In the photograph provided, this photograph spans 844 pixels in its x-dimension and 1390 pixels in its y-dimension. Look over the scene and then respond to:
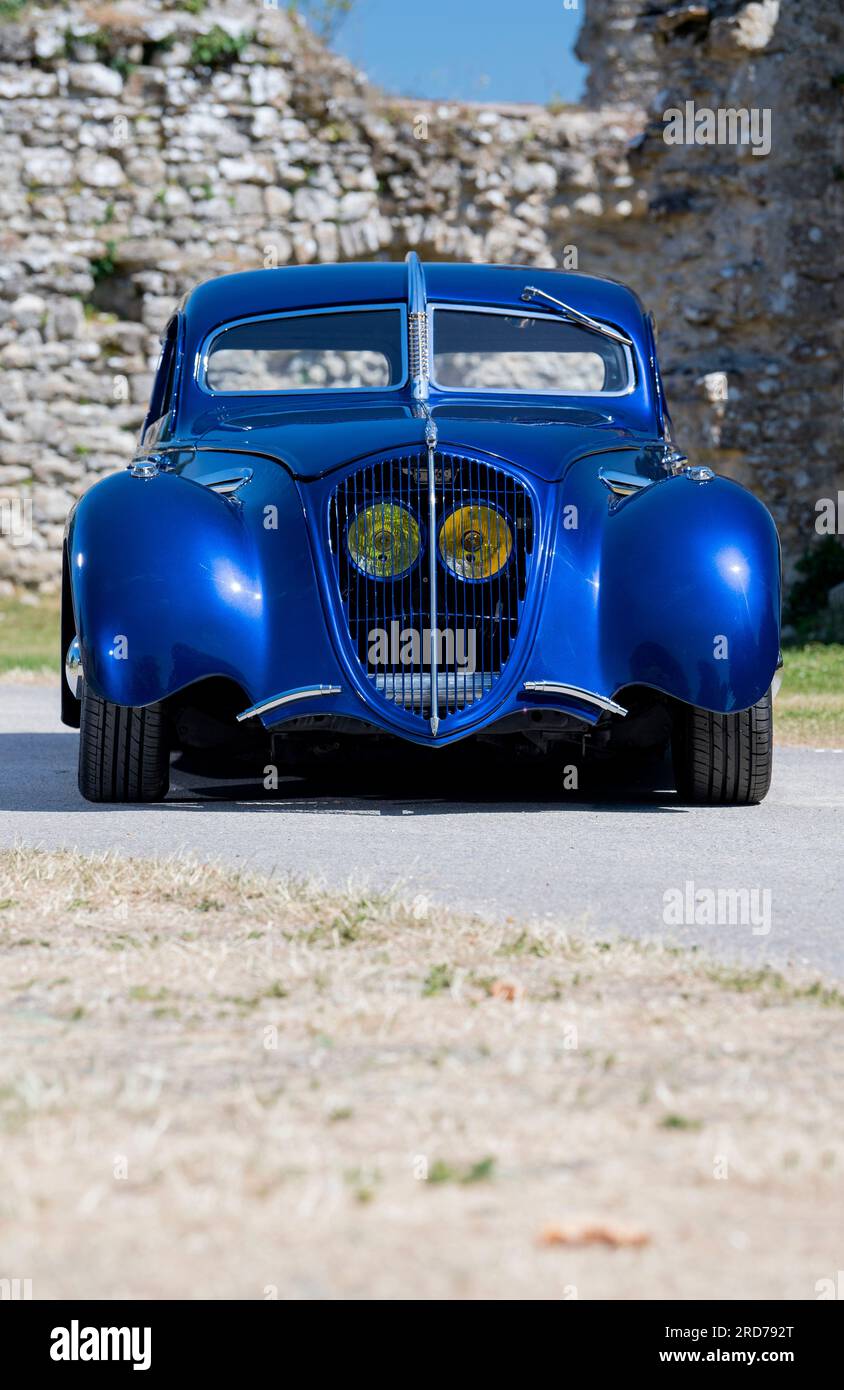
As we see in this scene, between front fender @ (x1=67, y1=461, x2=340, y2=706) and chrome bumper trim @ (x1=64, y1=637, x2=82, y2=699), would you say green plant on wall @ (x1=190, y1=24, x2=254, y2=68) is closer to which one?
chrome bumper trim @ (x1=64, y1=637, x2=82, y2=699)

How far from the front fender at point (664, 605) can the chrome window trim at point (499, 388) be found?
1245mm

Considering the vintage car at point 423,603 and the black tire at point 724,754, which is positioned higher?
the vintage car at point 423,603

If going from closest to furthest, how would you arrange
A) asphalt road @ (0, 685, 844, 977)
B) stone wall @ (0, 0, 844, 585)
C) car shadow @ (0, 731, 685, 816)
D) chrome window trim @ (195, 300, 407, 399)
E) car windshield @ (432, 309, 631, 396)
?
asphalt road @ (0, 685, 844, 977) < car shadow @ (0, 731, 685, 816) < chrome window trim @ (195, 300, 407, 399) < car windshield @ (432, 309, 631, 396) < stone wall @ (0, 0, 844, 585)

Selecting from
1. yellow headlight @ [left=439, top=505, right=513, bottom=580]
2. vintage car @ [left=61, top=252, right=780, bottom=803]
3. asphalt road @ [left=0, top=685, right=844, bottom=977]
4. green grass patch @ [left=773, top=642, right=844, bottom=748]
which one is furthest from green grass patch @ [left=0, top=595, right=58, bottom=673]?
yellow headlight @ [left=439, top=505, right=513, bottom=580]

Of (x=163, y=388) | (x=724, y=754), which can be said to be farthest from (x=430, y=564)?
(x=163, y=388)

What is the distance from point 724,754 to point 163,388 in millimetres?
2739

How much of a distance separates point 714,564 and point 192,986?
8.65 ft

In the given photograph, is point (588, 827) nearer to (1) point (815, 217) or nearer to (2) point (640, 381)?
(2) point (640, 381)

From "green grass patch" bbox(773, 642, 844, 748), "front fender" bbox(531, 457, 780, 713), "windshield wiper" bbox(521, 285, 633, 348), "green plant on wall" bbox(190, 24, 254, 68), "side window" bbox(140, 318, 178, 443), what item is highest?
"green plant on wall" bbox(190, 24, 254, 68)

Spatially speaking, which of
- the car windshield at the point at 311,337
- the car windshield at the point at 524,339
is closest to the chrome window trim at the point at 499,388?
the car windshield at the point at 524,339

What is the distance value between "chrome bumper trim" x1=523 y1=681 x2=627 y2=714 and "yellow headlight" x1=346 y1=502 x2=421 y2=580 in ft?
1.70

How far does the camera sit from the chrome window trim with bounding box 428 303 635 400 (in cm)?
655

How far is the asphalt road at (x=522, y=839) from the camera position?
156 inches

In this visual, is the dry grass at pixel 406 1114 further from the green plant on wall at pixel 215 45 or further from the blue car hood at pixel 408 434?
the green plant on wall at pixel 215 45
